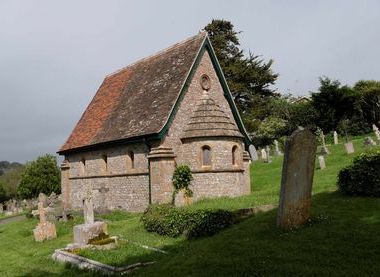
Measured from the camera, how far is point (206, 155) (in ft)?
71.4

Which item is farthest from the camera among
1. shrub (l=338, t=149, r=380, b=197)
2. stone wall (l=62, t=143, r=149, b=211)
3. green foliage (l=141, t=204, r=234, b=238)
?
stone wall (l=62, t=143, r=149, b=211)

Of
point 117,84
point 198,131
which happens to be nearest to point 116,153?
point 198,131

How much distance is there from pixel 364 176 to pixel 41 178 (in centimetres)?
3899

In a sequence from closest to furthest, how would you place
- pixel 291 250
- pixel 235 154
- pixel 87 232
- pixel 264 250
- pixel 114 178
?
pixel 291 250 → pixel 264 250 → pixel 87 232 → pixel 235 154 → pixel 114 178

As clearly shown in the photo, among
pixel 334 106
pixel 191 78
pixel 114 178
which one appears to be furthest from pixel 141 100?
pixel 334 106

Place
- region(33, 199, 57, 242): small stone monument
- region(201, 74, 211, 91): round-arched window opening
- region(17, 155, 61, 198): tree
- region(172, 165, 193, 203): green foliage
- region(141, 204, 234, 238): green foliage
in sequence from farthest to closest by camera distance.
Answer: region(17, 155, 61, 198): tree
region(201, 74, 211, 91): round-arched window opening
region(172, 165, 193, 203): green foliage
region(33, 199, 57, 242): small stone monument
region(141, 204, 234, 238): green foliage

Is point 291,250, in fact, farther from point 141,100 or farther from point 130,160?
point 141,100

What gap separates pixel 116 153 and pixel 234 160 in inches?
276

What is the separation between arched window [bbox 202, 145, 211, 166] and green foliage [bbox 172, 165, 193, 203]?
971 mm

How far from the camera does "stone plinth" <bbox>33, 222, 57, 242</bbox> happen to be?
727 inches

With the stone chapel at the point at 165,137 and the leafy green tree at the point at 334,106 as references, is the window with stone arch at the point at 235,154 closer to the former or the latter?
the stone chapel at the point at 165,137

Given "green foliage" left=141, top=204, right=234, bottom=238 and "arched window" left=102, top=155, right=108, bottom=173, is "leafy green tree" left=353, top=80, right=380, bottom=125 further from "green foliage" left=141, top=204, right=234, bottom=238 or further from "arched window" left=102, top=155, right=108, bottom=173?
"green foliage" left=141, top=204, right=234, bottom=238

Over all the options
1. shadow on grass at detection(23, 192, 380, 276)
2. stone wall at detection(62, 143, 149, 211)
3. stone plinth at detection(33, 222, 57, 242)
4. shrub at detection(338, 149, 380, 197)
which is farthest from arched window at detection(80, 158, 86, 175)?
shrub at detection(338, 149, 380, 197)

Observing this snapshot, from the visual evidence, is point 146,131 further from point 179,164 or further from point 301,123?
point 301,123
